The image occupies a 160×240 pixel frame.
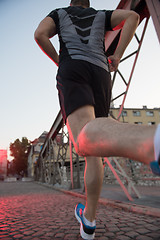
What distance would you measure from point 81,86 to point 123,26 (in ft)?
2.22

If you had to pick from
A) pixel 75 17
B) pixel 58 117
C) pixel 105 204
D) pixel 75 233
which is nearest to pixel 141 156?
pixel 75 17

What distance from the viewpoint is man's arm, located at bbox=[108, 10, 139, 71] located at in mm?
1430

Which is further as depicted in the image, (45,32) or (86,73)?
(45,32)

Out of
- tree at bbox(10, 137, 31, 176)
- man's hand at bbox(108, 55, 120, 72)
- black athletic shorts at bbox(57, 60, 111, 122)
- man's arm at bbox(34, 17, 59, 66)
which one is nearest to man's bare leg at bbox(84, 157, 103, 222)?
black athletic shorts at bbox(57, 60, 111, 122)

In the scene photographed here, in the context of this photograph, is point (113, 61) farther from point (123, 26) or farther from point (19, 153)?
point (19, 153)

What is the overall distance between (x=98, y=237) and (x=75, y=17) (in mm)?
1899

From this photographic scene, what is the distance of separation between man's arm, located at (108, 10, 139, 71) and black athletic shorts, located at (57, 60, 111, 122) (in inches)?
6.2

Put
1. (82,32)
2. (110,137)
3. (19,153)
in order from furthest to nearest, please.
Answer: (19,153) < (82,32) < (110,137)

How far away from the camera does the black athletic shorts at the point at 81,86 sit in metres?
1.14

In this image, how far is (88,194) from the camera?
1457mm

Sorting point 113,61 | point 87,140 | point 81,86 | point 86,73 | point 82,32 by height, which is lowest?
point 87,140

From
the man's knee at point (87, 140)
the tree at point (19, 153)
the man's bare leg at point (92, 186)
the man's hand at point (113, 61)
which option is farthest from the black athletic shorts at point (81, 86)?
the tree at point (19, 153)

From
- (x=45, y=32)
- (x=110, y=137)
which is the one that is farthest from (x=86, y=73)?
(x=110, y=137)

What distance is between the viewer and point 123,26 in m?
1.45
